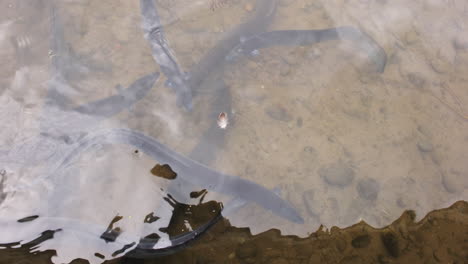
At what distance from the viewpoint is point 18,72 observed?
14.7ft

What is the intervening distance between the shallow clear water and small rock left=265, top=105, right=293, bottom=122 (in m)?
0.02

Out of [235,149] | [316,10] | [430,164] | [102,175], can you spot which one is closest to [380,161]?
[430,164]

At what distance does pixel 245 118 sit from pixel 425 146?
7.56ft

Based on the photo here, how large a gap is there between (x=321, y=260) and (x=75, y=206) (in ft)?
8.64

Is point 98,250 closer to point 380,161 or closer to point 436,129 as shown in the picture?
point 380,161

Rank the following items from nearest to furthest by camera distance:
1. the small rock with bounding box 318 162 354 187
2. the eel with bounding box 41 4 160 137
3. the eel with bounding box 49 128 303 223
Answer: the eel with bounding box 49 128 303 223 < the small rock with bounding box 318 162 354 187 < the eel with bounding box 41 4 160 137

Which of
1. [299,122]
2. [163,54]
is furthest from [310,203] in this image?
[163,54]

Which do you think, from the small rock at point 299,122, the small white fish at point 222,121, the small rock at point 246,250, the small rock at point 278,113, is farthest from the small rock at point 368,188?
the small white fish at point 222,121

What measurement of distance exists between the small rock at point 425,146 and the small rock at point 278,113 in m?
1.66

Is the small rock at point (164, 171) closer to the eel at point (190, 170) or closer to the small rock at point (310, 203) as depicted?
the eel at point (190, 170)

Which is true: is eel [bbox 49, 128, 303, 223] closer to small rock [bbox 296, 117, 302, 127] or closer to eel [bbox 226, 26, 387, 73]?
small rock [bbox 296, 117, 302, 127]

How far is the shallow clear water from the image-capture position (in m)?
3.69

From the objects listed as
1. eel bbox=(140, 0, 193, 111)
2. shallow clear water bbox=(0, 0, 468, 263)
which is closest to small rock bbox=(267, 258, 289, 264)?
shallow clear water bbox=(0, 0, 468, 263)

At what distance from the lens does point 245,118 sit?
14.5 ft
